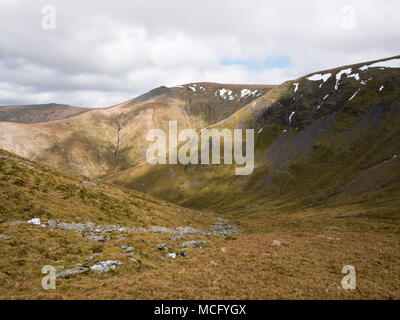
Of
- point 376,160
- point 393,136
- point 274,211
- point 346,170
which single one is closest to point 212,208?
point 274,211

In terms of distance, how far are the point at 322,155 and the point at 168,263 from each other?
139 metres

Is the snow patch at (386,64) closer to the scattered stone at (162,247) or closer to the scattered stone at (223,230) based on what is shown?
the scattered stone at (223,230)

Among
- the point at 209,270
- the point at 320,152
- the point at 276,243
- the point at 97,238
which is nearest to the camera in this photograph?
the point at 209,270

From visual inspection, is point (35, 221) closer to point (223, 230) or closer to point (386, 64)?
point (223, 230)

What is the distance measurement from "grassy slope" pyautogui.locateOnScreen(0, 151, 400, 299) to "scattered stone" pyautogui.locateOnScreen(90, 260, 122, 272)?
0.69 metres

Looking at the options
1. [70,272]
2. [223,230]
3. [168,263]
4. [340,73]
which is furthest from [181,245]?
[340,73]

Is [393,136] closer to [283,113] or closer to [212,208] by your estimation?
[283,113]

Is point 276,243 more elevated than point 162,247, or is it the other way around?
point 276,243

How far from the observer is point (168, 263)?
86.5ft

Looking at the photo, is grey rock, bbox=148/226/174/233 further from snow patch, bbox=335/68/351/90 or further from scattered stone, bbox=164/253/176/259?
snow patch, bbox=335/68/351/90

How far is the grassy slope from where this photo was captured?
17.8 m

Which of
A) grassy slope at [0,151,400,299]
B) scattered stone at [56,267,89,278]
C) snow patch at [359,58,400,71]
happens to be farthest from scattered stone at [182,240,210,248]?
snow patch at [359,58,400,71]

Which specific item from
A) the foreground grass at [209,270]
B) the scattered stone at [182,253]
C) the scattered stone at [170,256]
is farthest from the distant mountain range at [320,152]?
the scattered stone at [170,256]
